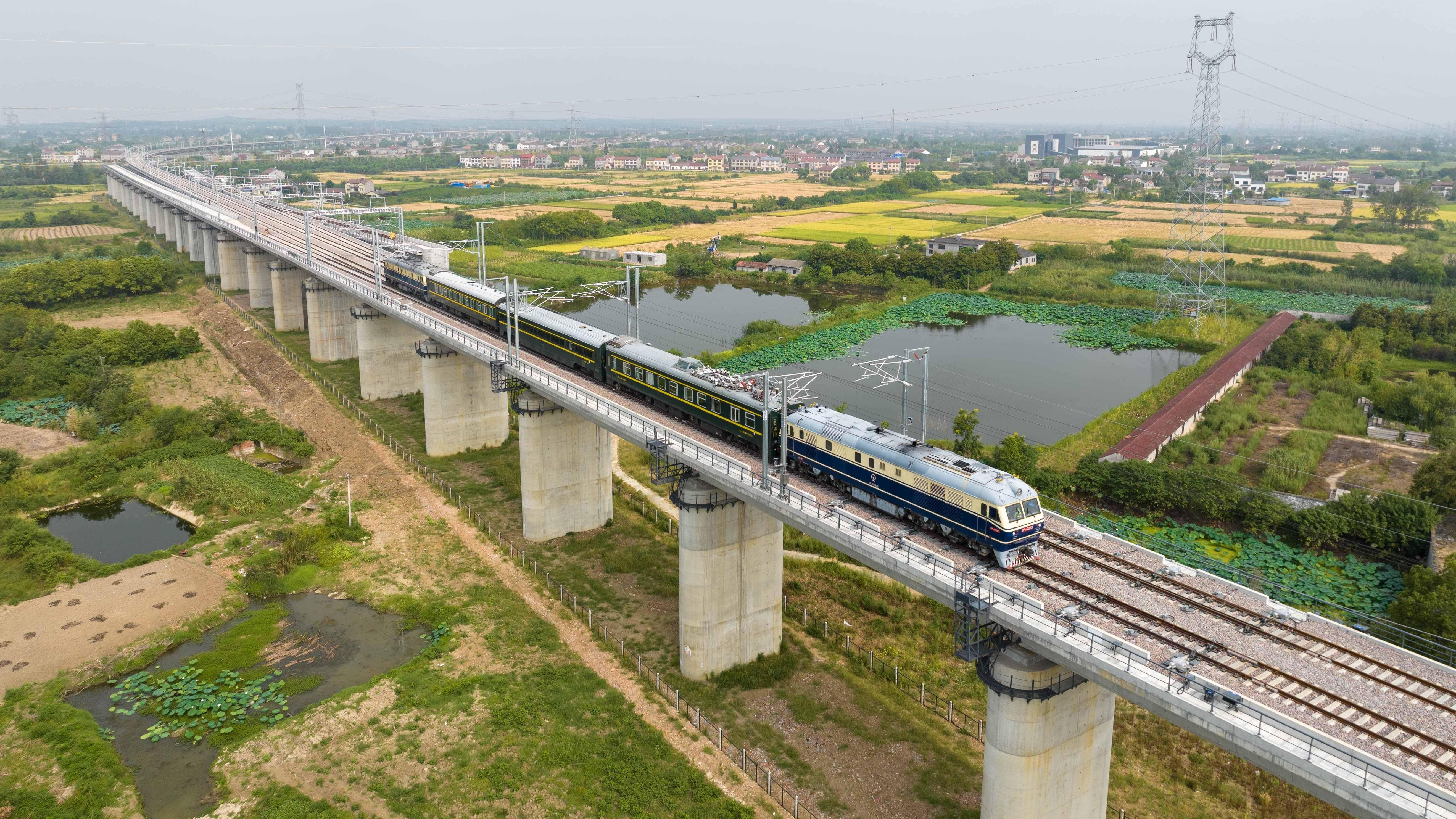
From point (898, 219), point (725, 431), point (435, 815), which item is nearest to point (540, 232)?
point (898, 219)

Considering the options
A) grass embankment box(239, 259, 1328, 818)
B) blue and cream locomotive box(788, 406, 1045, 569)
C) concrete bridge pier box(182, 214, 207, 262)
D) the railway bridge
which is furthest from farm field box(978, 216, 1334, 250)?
blue and cream locomotive box(788, 406, 1045, 569)

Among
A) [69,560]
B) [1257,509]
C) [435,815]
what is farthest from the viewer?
[1257,509]

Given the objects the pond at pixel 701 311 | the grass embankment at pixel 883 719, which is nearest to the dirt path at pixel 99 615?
the grass embankment at pixel 883 719

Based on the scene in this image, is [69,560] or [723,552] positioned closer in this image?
[723,552]

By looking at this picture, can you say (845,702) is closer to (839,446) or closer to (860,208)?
(839,446)

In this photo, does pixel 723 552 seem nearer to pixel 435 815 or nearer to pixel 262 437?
pixel 435 815

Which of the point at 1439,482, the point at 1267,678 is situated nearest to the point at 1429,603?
the point at 1439,482
